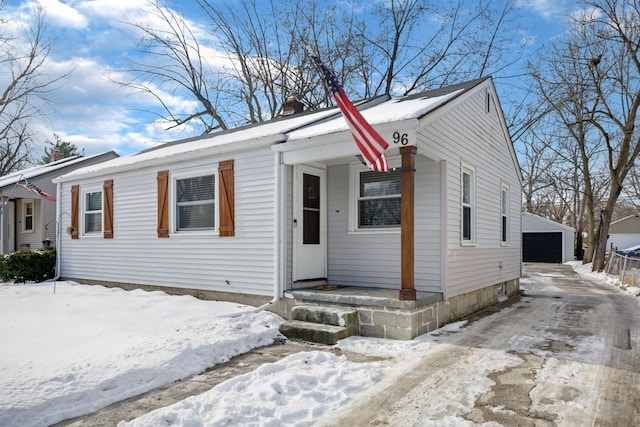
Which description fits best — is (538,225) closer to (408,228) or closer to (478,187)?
(478,187)

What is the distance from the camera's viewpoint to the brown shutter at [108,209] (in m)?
9.29

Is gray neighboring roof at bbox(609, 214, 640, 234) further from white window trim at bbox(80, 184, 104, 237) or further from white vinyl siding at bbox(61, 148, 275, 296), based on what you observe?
white window trim at bbox(80, 184, 104, 237)

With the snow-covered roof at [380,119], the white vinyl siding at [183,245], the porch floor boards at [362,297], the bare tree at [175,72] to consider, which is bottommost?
the porch floor boards at [362,297]

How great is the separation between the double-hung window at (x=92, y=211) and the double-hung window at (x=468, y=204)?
7936 mm

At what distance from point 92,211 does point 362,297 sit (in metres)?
7.43

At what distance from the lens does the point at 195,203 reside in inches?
308

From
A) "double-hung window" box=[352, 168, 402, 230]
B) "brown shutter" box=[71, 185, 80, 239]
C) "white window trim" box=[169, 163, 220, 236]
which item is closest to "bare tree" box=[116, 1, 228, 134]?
"brown shutter" box=[71, 185, 80, 239]

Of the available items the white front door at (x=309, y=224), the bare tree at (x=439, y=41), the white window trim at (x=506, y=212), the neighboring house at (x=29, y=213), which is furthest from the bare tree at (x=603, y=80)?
the neighboring house at (x=29, y=213)

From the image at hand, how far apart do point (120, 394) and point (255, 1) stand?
18723mm

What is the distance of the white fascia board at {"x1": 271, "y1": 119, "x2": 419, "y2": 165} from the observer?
541 cm

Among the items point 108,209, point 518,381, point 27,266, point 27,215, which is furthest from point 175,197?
point 27,215

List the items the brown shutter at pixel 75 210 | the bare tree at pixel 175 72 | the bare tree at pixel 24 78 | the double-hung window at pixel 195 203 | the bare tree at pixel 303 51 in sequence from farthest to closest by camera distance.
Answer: the bare tree at pixel 24 78 < the bare tree at pixel 175 72 < the bare tree at pixel 303 51 < the brown shutter at pixel 75 210 < the double-hung window at pixel 195 203

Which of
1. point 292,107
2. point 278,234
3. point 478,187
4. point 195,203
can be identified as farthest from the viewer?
point 292,107

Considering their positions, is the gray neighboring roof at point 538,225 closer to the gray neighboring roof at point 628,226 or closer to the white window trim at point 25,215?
the gray neighboring roof at point 628,226
